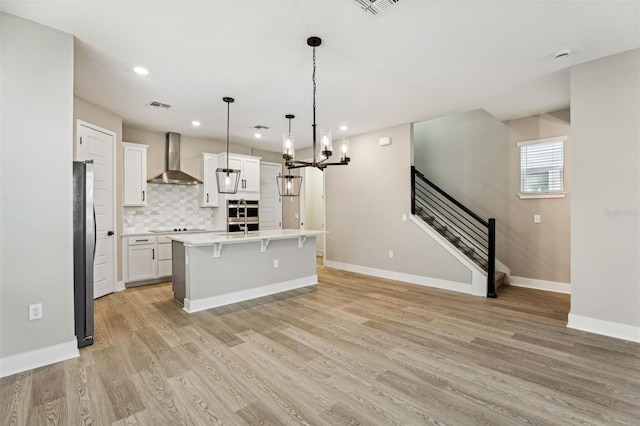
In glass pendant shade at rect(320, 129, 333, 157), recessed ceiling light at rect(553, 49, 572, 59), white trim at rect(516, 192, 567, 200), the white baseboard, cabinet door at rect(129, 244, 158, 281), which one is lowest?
the white baseboard

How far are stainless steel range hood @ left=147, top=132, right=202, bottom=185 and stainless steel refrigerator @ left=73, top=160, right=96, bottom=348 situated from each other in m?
2.91

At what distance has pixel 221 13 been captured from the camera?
242cm

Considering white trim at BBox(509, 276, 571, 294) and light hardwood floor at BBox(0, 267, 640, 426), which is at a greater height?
white trim at BBox(509, 276, 571, 294)

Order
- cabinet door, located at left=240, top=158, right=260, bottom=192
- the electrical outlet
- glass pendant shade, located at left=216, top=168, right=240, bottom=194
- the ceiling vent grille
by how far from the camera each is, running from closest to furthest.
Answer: the ceiling vent grille < the electrical outlet < glass pendant shade, located at left=216, top=168, right=240, bottom=194 < cabinet door, located at left=240, top=158, right=260, bottom=192

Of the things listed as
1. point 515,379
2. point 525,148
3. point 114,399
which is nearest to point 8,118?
point 114,399

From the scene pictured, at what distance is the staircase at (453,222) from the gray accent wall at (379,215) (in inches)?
12.0

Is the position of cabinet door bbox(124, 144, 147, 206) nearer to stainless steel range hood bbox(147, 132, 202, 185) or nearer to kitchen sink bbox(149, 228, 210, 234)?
stainless steel range hood bbox(147, 132, 202, 185)

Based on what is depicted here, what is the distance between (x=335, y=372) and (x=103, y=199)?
439cm

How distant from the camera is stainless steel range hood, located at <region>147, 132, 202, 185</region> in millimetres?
5867

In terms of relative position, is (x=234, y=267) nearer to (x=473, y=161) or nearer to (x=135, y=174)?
(x=135, y=174)

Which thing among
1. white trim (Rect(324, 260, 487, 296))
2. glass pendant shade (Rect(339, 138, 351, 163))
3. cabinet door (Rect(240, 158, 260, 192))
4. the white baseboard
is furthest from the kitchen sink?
glass pendant shade (Rect(339, 138, 351, 163))

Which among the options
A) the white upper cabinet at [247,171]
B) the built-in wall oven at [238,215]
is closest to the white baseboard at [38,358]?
the built-in wall oven at [238,215]

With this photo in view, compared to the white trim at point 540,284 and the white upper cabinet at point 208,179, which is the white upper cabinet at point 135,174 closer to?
the white upper cabinet at point 208,179

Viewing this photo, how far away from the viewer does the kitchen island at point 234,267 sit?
3975 millimetres
